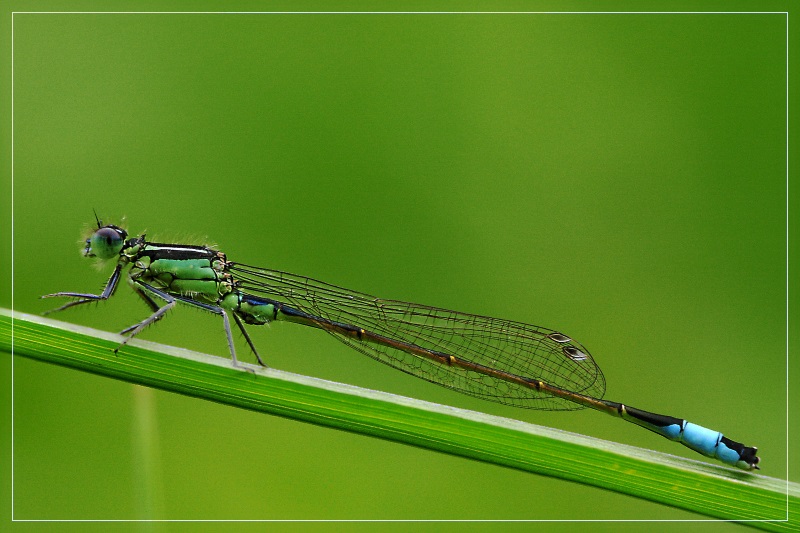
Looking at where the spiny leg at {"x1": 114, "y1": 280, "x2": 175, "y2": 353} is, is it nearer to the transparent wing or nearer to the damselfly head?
the damselfly head

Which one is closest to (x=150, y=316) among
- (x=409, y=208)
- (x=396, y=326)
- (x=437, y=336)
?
(x=396, y=326)

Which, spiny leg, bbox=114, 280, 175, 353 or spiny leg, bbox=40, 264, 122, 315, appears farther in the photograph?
spiny leg, bbox=40, 264, 122, 315

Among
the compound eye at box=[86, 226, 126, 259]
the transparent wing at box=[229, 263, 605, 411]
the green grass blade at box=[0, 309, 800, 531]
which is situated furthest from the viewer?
the transparent wing at box=[229, 263, 605, 411]

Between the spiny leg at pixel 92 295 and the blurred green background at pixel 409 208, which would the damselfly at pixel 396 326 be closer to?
the spiny leg at pixel 92 295

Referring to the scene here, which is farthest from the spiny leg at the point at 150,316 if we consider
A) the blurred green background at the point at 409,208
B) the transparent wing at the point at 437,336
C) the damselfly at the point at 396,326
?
the blurred green background at the point at 409,208

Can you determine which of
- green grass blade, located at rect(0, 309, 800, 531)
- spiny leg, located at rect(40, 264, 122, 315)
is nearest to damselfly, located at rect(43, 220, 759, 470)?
spiny leg, located at rect(40, 264, 122, 315)

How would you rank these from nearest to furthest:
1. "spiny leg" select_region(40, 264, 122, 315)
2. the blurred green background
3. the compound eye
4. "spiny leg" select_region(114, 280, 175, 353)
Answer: "spiny leg" select_region(114, 280, 175, 353) → "spiny leg" select_region(40, 264, 122, 315) → the compound eye → the blurred green background
